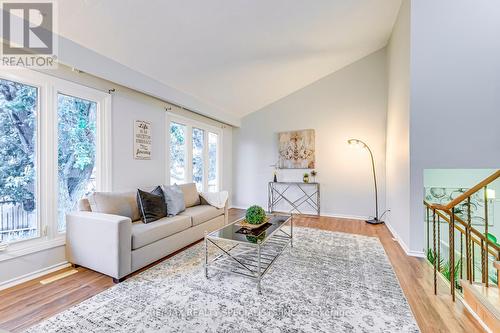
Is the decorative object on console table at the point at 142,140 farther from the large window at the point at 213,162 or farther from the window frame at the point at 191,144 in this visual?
the large window at the point at 213,162

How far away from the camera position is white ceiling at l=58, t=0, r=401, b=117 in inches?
89.7

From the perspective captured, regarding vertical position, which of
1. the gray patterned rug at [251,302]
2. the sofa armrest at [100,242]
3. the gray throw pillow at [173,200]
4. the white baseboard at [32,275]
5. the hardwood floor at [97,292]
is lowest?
the hardwood floor at [97,292]

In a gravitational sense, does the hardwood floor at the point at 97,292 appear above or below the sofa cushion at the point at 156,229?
below

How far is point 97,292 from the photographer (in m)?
1.92

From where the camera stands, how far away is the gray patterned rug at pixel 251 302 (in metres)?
1.52

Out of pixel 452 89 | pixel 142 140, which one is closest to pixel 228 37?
pixel 142 140

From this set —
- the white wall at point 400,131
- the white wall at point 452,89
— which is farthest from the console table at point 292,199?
the white wall at point 452,89

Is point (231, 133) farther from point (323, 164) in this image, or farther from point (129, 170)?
point (129, 170)

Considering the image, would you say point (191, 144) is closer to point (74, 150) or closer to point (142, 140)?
point (142, 140)

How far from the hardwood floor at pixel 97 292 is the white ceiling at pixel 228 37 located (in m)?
2.46

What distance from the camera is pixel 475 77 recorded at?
2.59m

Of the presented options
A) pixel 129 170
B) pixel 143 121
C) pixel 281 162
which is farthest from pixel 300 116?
pixel 129 170

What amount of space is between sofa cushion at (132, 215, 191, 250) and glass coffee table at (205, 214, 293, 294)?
54cm

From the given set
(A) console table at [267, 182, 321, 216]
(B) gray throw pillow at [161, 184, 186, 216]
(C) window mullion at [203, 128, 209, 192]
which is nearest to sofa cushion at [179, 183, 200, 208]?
(B) gray throw pillow at [161, 184, 186, 216]
